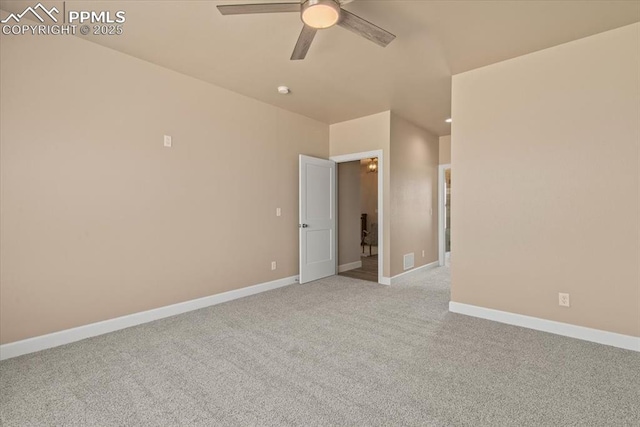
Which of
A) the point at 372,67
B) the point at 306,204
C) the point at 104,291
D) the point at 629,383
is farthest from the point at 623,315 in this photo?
the point at 104,291

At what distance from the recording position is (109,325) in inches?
114

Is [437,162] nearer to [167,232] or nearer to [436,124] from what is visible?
[436,124]

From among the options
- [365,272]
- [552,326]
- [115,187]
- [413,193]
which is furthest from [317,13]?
[365,272]

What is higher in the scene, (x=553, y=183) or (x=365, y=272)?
(x=553, y=183)

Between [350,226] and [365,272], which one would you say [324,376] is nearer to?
[365,272]

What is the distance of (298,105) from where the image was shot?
4.41 metres

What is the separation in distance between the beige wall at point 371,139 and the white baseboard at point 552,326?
149 centimetres

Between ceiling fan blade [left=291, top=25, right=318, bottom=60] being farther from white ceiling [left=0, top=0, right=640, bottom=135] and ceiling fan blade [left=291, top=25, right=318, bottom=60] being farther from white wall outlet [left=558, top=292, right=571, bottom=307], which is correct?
white wall outlet [left=558, top=292, right=571, bottom=307]

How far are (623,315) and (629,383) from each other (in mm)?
775

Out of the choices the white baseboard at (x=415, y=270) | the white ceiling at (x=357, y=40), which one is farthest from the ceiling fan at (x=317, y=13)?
the white baseboard at (x=415, y=270)

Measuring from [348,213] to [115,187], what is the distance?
395 cm

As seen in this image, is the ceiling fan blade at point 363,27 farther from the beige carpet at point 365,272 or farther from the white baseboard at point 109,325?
the beige carpet at point 365,272

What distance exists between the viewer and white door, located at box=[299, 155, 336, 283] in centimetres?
474

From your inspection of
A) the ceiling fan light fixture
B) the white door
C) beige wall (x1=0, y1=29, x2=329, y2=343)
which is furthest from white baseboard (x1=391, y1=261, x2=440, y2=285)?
the ceiling fan light fixture
